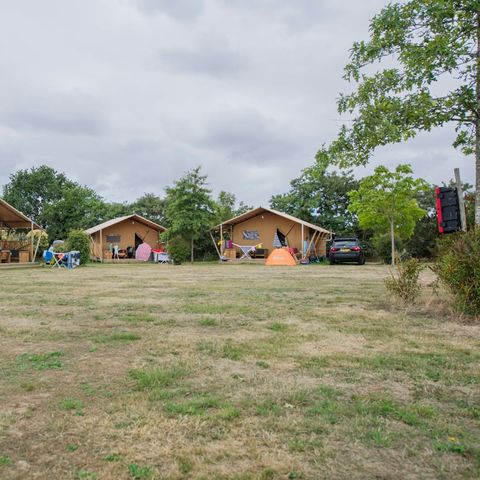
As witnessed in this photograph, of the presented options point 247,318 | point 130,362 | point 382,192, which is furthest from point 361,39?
point 382,192

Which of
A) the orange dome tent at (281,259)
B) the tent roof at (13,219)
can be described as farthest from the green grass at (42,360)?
the orange dome tent at (281,259)

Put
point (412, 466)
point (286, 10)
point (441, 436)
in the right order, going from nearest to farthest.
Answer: point (412, 466)
point (441, 436)
point (286, 10)

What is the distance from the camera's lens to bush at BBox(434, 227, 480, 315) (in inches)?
253

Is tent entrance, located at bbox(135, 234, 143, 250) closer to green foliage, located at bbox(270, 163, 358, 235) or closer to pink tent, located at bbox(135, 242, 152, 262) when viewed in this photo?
pink tent, located at bbox(135, 242, 152, 262)

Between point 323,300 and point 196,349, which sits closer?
point 196,349

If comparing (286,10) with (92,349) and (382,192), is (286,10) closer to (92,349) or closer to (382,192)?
(92,349)

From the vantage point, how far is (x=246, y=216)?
3111 cm

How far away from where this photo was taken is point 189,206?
89.1 feet

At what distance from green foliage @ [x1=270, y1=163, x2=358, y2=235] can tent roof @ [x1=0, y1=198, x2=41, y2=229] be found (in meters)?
19.9

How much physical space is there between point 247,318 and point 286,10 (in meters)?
7.07

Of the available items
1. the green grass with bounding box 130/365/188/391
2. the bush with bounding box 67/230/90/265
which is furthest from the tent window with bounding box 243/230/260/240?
the green grass with bounding box 130/365/188/391

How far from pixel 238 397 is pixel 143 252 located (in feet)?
102

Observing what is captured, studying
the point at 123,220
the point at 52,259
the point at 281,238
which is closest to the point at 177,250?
the point at 52,259

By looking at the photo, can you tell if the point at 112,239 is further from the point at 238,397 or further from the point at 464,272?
the point at 238,397
